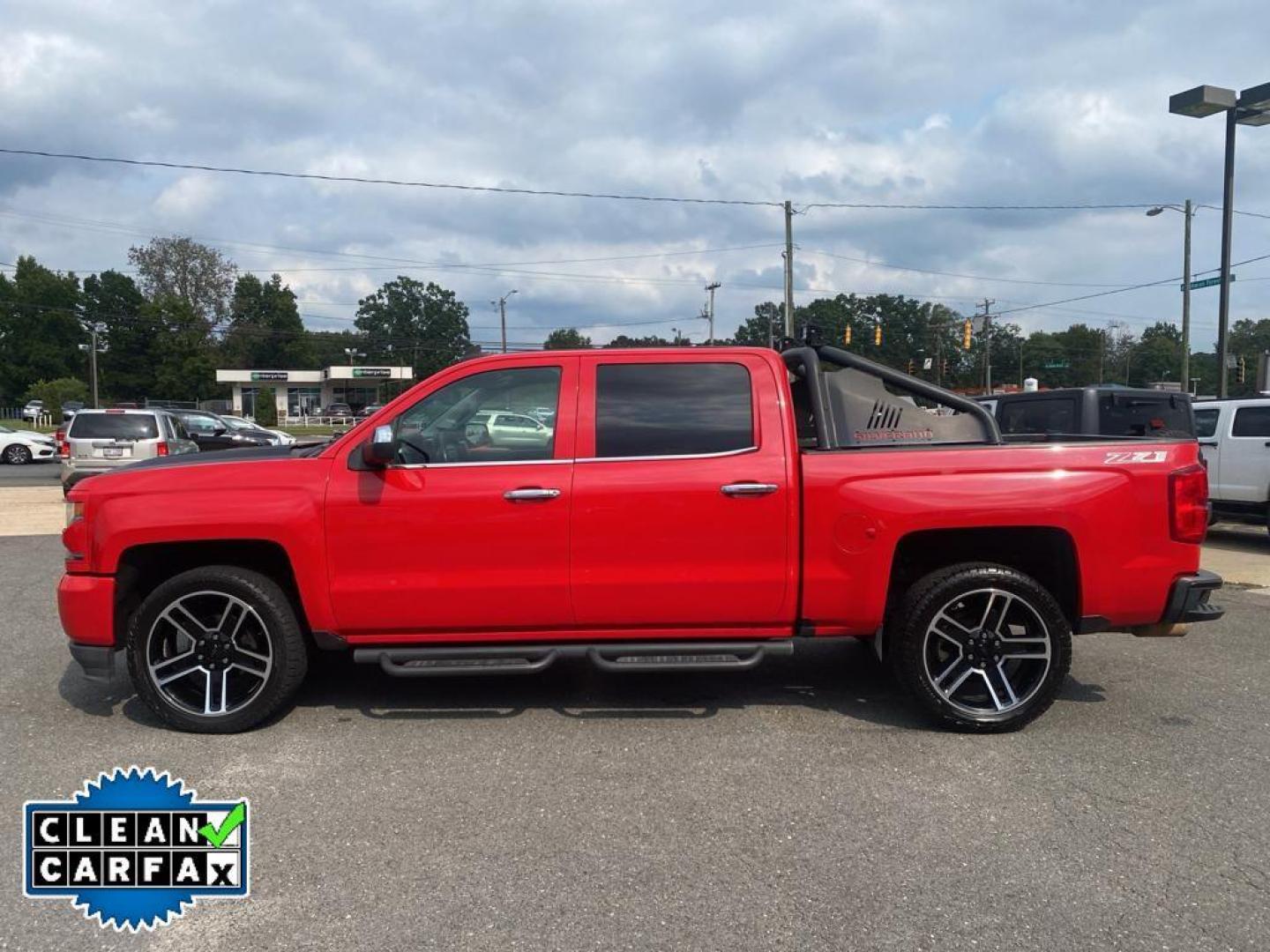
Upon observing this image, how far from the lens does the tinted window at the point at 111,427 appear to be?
616 inches

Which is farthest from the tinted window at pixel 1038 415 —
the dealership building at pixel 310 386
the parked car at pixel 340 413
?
the dealership building at pixel 310 386

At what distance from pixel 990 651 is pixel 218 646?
3.83m

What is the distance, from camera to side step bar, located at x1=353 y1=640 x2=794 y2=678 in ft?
13.9

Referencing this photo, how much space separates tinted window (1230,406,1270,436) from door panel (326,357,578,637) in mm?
9914

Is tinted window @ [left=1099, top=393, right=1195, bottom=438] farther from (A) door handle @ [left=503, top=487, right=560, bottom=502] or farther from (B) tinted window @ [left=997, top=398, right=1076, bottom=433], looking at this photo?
(A) door handle @ [left=503, top=487, right=560, bottom=502]

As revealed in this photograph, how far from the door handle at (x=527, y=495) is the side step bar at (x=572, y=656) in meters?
0.74

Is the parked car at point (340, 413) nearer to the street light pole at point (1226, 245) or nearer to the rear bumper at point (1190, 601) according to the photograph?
the street light pole at point (1226, 245)

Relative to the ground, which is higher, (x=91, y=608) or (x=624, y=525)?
(x=624, y=525)

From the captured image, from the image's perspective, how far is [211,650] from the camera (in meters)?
4.38

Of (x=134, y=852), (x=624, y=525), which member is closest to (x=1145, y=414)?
(x=624, y=525)

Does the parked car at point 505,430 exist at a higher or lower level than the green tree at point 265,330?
lower

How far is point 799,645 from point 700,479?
2.38 m

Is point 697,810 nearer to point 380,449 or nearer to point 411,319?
point 380,449

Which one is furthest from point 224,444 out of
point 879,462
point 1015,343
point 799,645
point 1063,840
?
point 1015,343
